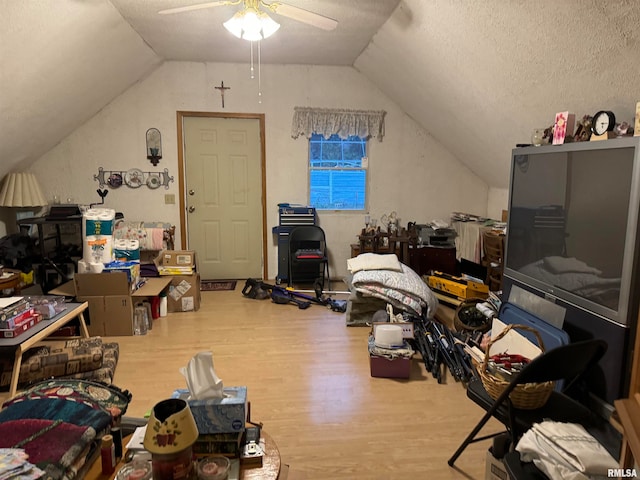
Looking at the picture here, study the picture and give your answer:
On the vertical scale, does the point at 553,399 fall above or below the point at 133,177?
below

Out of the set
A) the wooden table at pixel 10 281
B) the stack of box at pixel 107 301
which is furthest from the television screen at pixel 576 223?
the wooden table at pixel 10 281

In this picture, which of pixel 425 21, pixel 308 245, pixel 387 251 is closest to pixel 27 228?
pixel 308 245

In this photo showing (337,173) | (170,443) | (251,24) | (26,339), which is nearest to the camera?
(170,443)

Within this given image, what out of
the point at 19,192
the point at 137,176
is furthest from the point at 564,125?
the point at 19,192

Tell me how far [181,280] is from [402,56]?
2.92m

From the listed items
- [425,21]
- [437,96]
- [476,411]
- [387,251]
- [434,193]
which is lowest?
[476,411]

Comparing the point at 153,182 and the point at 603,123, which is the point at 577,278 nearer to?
the point at 603,123

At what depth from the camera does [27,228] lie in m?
4.21

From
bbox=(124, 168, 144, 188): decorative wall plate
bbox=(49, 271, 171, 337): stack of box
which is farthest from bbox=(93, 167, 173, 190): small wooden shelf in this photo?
bbox=(49, 271, 171, 337): stack of box

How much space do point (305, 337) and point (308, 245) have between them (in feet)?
5.64

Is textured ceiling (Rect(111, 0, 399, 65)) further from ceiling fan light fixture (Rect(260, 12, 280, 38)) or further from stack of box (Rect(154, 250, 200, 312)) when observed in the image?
stack of box (Rect(154, 250, 200, 312))

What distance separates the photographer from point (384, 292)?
Answer: 3.59 meters

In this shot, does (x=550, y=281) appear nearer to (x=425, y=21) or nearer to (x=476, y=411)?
(x=476, y=411)

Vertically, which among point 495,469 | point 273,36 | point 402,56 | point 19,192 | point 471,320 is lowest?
point 495,469
